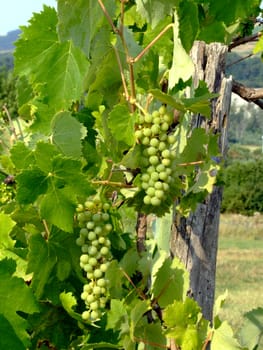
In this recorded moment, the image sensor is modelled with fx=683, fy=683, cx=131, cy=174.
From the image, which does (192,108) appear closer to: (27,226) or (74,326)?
(27,226)

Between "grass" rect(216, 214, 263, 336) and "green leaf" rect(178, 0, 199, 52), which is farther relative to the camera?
"grass" rect(216, 214, 263, 336)

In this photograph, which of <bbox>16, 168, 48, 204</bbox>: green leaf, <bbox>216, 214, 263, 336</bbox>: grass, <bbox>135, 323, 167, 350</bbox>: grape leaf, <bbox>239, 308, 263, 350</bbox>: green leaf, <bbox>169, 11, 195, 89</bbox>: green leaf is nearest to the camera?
<bbox>169, 11, 195, 89</bbox>: green leaf

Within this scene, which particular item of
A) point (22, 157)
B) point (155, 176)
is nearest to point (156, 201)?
point (155, 176)

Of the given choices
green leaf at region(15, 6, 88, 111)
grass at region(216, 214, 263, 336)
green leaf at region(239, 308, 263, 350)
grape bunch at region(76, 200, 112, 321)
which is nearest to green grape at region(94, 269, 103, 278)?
grape bunch at region(76, 200, 112, 321)

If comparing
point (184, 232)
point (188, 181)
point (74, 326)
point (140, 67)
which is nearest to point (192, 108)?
point (140, 67)

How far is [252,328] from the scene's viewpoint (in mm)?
1765

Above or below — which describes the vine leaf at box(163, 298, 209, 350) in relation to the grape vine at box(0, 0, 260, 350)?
below

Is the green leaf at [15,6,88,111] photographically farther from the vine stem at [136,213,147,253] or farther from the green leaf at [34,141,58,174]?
the vine stem at [136,213,147,253]

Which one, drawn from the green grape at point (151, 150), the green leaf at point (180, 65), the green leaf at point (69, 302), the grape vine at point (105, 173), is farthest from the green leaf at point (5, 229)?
the green leaf at point (180, 65)

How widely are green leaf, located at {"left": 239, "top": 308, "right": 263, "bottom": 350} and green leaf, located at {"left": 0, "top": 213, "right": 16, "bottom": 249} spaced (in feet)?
2.22

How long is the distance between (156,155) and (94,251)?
23 cm

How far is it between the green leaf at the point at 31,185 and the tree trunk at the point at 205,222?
45 centimetres

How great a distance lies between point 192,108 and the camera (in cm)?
124

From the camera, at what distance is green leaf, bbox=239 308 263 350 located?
1.75m
